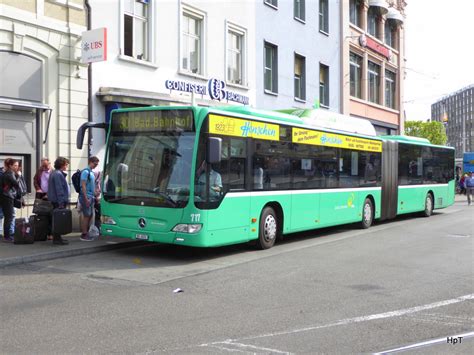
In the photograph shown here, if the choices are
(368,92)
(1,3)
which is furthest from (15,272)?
(368,92)

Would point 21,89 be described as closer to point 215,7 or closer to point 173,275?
point 173,275

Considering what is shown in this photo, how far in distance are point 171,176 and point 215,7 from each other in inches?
440

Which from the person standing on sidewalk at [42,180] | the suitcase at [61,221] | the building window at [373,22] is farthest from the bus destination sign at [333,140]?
the building window at [373,22]

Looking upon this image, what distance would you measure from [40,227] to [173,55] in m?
8.05

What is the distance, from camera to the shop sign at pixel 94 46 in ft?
42.9

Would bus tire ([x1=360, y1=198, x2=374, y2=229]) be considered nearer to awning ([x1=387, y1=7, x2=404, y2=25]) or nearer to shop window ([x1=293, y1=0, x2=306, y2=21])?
shop window ([x1=293, y1=0, x2=306, y2=21])

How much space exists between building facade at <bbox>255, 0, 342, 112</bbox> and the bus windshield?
11963 mm

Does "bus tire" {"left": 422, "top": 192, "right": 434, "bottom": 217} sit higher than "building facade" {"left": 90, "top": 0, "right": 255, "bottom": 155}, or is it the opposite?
"building facade" {"left": 90, "top": 0, "right": 255, "bottom": 155}

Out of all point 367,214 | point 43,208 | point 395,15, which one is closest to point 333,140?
point 367,214

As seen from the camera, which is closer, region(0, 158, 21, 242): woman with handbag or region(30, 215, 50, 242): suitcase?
region(0, 158, 21, 242): woman with handbag

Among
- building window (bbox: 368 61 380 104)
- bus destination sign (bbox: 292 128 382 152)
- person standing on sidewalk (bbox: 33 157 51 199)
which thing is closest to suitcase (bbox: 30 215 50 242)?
person standing on sidewalk (bbox: 33 157 51 199)

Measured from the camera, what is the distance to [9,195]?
10906mm

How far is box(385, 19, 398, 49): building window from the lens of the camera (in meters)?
35.7

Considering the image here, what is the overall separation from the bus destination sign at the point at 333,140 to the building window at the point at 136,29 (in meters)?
6.20
